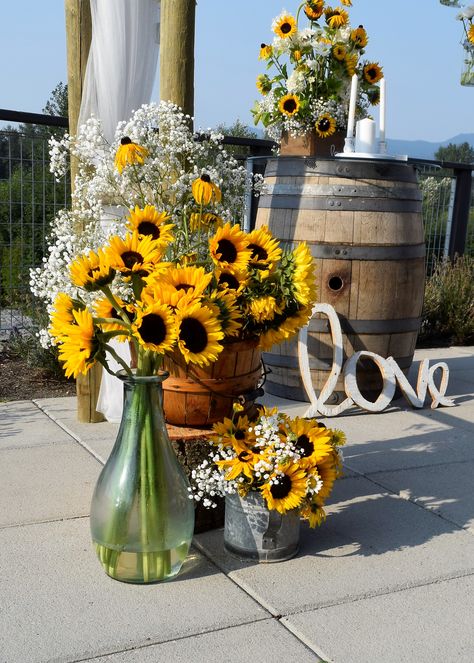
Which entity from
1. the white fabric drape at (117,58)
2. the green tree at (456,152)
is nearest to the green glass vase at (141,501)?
the white fabric drape at (117,58)

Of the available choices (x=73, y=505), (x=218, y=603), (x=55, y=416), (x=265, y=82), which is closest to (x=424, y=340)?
(x=265, y=82)

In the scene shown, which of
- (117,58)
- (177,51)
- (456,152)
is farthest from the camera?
(456,152)

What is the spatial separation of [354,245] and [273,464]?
1987mm

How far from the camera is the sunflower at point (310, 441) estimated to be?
2.56 metres

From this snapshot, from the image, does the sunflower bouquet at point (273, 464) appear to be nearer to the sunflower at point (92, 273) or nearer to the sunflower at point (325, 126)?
the sunflower at point (92, 273)

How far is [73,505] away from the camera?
9.74 feet

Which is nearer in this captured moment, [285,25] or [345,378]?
[345,378]

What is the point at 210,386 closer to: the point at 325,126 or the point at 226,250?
the point at 226,250

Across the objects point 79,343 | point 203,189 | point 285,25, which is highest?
point 285,25

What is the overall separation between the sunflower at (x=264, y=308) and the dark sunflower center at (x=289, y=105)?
2397 millimetres

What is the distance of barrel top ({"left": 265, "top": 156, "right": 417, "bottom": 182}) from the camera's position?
4.24 m

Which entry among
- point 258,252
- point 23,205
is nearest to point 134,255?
point 258,252

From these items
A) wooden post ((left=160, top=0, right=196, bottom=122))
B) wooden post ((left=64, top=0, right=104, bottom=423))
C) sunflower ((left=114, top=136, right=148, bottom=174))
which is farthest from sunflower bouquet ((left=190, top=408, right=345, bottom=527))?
wooden post ((left=64, top=0, right=104, bottom=423))

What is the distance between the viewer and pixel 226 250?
8.05 feet
